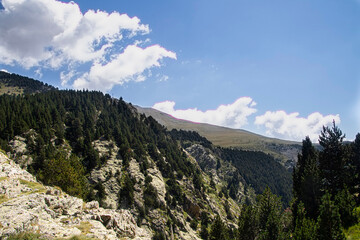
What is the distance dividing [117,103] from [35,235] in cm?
17911

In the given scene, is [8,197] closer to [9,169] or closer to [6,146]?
[9,169]

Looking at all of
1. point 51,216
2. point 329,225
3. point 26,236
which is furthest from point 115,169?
point 329,225

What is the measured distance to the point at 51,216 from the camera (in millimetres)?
22641

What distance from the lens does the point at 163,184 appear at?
351 feet

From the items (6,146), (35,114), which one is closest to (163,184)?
(6,146)

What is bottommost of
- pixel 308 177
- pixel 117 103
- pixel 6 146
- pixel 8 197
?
pixel 6 146

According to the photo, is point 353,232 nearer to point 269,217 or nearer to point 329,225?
point 329,225

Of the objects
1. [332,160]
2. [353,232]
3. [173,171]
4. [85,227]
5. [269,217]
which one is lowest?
[173,171]

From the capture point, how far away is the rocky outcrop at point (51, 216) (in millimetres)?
18766

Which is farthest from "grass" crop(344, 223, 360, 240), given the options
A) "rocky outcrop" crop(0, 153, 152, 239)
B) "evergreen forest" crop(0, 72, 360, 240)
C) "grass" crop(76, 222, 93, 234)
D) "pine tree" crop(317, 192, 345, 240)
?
"grass" crop(76, 222, 93, 234)

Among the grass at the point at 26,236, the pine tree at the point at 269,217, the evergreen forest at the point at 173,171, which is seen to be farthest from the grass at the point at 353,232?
the grass at the point at 26,236

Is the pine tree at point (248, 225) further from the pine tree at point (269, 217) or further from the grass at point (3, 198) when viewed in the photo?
the grass at point (3, 198)

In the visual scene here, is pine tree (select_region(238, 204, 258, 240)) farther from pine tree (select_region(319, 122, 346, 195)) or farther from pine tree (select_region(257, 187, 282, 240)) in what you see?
Answer: pine tree (select_region(319, 122, 346, 195))

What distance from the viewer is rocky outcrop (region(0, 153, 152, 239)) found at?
1877 centimetres
